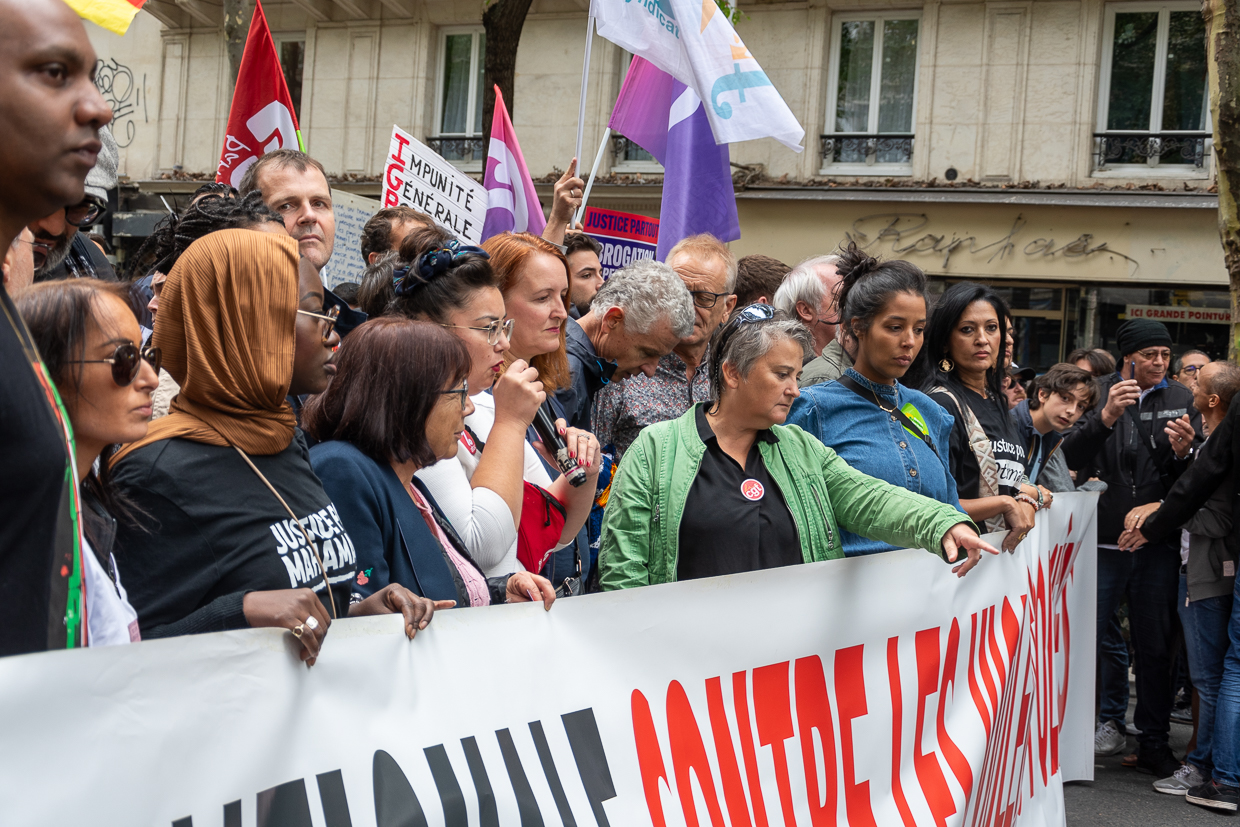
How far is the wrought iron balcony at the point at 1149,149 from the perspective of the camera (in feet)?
45.3

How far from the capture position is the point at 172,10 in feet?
60.2

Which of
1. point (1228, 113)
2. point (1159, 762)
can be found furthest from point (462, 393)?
point (1228, 113)

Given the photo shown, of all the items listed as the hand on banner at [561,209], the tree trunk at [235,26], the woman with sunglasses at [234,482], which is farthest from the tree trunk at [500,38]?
the woman with sunglasses at [234,482]

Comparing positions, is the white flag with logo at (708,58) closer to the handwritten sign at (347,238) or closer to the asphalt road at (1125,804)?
the handwritten sign at (347,238)

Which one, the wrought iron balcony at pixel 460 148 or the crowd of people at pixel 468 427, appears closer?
the crowd of people at pixel 468 427

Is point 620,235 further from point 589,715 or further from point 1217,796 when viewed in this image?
point 589,715

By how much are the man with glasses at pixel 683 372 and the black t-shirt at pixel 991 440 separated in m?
0.93

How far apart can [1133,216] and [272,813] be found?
14.4 m

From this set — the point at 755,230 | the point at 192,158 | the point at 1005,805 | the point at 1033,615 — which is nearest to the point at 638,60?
the point at 1033,615

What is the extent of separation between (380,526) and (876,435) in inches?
75.3

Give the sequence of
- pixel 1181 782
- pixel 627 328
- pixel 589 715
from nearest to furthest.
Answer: pixel 589 715
pixel 627 328
pixel 1181 782

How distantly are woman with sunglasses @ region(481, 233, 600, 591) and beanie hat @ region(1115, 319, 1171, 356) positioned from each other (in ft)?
16.9

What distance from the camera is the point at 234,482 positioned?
193 cm

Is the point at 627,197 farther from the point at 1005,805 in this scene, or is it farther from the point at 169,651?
the point at 169,651
